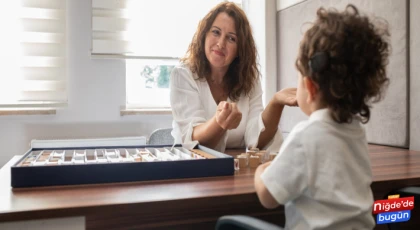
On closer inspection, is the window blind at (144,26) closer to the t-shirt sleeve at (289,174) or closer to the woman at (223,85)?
the woman at (223,85)

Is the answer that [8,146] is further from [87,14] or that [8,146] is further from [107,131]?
[87,14]

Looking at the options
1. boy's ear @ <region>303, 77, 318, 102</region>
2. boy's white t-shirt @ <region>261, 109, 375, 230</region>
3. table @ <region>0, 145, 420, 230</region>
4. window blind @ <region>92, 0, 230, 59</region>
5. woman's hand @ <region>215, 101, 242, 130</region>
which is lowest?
table @ <region>0, 145, 420, 230</region>

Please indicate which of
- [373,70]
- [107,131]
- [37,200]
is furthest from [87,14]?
[373,70]

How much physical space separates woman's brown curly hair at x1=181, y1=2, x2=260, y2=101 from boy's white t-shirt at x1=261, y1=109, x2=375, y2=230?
1.11 meters

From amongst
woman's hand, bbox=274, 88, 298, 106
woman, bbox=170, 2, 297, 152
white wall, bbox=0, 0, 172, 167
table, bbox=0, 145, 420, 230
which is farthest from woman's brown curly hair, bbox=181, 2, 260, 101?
white wall, bbox=0, 0, 172, 167

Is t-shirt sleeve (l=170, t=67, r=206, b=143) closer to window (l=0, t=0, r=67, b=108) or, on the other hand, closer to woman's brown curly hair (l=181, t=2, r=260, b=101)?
woman's brown curly hair (l=181, t=2, r=260, b=101)

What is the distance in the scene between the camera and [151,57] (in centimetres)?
293

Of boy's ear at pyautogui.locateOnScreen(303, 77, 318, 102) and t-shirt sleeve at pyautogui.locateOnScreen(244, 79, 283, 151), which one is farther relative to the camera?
t-shirt sleeve at pyautogui.locateOnScreen(244, 79, 283, 151)

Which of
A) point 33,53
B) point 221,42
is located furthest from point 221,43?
point 33,53

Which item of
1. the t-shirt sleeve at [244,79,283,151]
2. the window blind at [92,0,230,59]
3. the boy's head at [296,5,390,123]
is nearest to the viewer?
the boy's head at [296,5,390,123]

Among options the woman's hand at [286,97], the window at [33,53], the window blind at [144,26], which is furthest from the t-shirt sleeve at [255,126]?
the window at [33,53]

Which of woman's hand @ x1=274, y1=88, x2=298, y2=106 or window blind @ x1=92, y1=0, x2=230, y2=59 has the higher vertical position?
window blind @ x1=92, y1=0, x2=230, y2=59

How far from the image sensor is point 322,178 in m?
0.76

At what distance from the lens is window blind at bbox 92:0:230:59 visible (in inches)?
109
